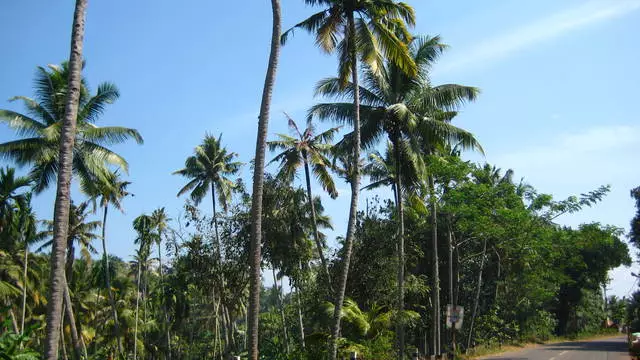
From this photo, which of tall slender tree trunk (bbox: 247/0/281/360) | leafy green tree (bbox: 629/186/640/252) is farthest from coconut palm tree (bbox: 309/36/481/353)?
leafy green tree (bbox: 629/186/640/252)

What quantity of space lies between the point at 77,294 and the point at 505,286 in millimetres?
29736

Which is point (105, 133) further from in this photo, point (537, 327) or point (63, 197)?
point (537, 327)

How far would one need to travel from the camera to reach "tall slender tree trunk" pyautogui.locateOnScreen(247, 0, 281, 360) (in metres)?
13.6

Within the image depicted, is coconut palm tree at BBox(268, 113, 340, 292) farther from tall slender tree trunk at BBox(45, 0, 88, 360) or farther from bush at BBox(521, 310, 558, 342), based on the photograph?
bush at BBox(521, 310, 558, 342)

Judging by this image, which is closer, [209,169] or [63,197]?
[63,197]

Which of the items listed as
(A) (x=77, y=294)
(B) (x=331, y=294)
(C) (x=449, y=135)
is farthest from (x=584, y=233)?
(A) (x=77, y=294)

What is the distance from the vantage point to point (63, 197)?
11742 mm

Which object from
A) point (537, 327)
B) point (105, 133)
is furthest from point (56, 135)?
point (537, 327)

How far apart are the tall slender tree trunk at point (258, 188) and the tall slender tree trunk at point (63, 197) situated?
13.5ft

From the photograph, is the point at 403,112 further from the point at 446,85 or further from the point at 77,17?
the point at 77,17

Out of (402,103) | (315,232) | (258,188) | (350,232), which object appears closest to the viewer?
(258,188)

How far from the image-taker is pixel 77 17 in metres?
12.4

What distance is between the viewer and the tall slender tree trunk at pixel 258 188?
13602mm

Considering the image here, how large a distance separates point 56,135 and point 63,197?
11.1m
